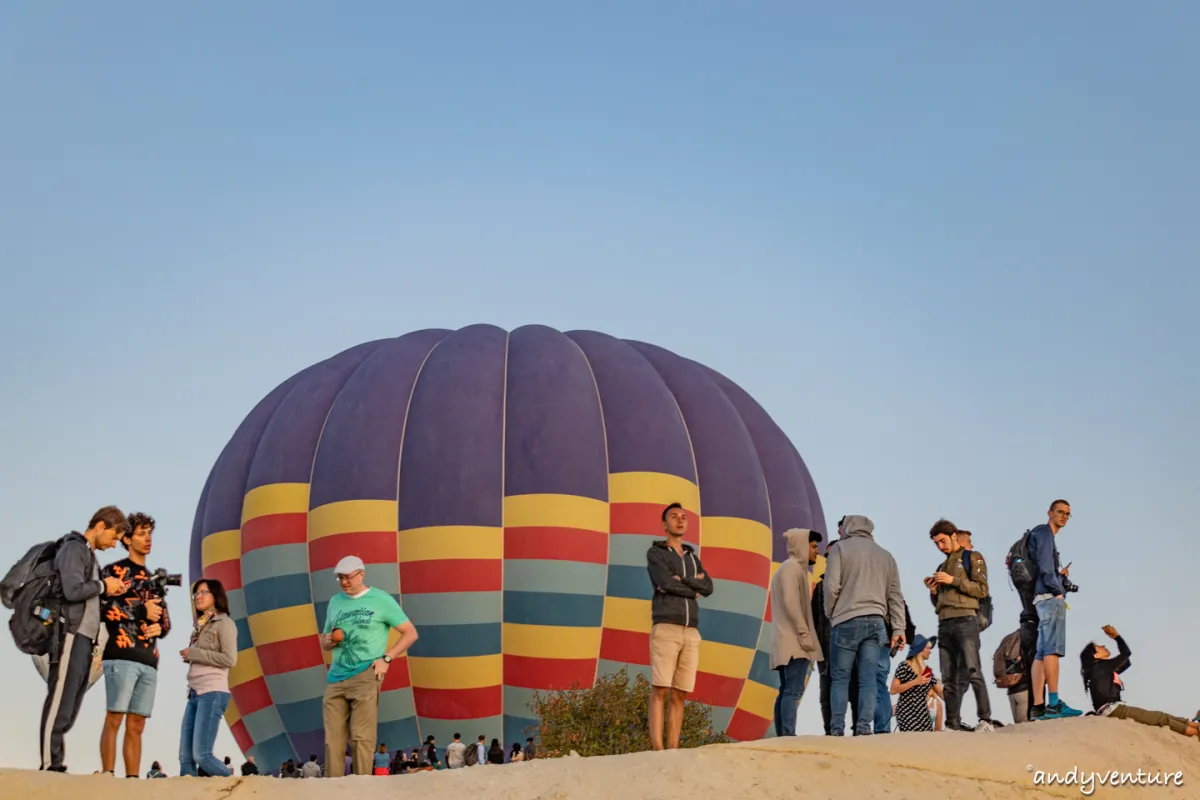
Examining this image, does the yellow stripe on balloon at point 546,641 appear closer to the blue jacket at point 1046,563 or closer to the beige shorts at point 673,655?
the blue jacket at point 1046,563

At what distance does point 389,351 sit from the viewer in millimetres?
21594

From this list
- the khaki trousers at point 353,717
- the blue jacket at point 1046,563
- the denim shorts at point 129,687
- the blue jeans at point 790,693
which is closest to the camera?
the denim shorts at point 129,687

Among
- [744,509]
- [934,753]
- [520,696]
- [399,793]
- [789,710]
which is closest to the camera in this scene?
[399,793]

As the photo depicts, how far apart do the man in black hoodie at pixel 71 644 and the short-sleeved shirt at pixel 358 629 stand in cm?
134

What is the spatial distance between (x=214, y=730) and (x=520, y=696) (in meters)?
9.43

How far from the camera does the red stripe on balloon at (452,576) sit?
62.8 feet

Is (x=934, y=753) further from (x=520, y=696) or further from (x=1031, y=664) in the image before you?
(x=520, y=696)

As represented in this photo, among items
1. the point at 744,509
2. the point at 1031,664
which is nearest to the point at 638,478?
A: the point at 744,509

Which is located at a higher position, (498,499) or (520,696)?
(498,499)

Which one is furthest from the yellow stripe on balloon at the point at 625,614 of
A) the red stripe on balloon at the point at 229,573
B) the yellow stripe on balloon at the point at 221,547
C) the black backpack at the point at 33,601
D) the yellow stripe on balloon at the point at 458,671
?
the black backpack at the point at 33,601

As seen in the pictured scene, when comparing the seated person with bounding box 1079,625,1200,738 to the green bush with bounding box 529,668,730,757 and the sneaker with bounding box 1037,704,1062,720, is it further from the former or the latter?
the green bush with bounding box 529,668,730,757

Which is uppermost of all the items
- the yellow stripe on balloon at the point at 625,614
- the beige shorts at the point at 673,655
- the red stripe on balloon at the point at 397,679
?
the yellow stripe on balloon at the point at 625,614

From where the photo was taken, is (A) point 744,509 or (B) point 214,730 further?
(A) point 744,509

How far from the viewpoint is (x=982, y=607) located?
39.3ft
